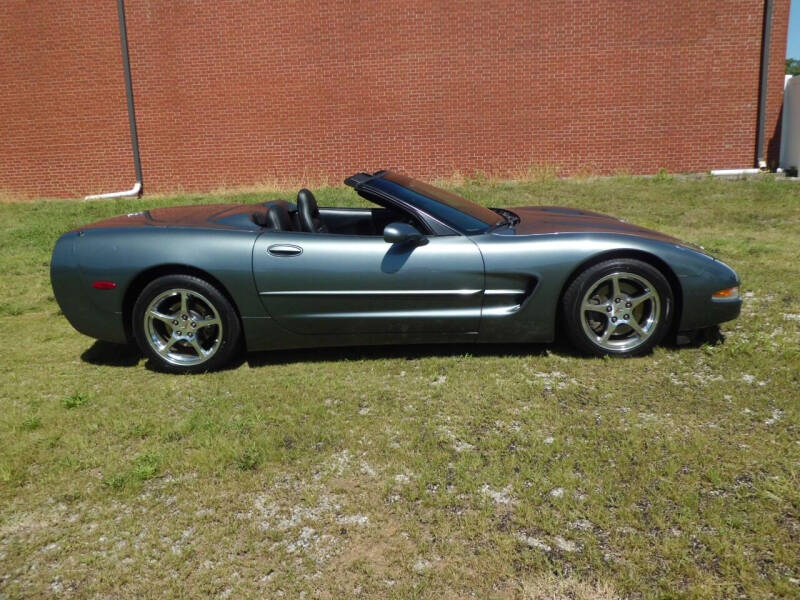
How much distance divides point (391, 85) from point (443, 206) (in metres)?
9.47

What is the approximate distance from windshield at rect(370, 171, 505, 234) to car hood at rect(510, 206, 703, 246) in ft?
0.74

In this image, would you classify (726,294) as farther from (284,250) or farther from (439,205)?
(284,250)

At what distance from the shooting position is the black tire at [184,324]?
4441 millimetres

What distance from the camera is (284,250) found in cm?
444

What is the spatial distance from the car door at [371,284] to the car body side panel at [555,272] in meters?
0.13

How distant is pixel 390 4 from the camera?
43.3 ft

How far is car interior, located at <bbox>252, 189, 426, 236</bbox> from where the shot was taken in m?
4.77

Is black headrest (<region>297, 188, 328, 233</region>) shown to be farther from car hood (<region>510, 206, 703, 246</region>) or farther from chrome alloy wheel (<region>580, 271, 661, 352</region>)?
chrome alloy wheel (<region>580, 271, 661, 352</region>)

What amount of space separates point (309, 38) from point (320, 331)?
10.4m

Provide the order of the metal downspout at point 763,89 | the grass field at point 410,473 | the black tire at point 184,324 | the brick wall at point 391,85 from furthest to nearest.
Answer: the brick wall at point 391,85 < the metal downspout at point 763,89 < the black tire at point 184,324 < the grass field at point 410,473

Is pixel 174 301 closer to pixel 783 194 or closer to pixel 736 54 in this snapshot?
pixel 783 194

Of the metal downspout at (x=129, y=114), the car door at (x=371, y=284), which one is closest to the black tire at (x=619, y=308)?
the car door at (x=371, y=284)

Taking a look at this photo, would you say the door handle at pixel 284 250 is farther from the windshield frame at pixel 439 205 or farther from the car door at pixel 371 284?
the windshield frame at pixel 439 205

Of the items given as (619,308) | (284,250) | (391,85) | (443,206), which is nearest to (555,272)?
(619,308)
